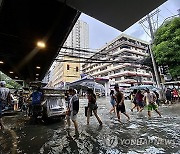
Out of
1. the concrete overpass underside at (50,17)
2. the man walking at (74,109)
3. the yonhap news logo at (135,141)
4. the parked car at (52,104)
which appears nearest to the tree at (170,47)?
the concrete overpass underside at (50,17)

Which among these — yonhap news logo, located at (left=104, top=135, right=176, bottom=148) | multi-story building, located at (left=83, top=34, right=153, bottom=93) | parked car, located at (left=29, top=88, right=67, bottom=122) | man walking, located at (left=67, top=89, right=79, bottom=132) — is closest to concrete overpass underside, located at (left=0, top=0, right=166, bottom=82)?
parked car, located at (left=29, top=88, right=67, bottom=122)

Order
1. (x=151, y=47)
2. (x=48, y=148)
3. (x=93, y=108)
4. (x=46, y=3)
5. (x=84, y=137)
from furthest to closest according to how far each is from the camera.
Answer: (x=151, y=47) < (x=93, y=108) < (x=46, y=3) < (x=84, y=137) < (x=48, y=148)

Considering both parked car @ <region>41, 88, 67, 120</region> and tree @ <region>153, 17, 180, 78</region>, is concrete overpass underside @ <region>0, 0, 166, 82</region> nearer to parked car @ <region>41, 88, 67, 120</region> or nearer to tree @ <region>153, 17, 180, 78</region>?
parked car @ <region>41, 88, 67, 120</region>

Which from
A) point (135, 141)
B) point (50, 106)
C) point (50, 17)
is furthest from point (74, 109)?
point (50, 17)

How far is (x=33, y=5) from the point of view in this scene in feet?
25.1

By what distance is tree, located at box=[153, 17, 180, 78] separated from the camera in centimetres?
2431

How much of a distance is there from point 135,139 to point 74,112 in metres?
2.68

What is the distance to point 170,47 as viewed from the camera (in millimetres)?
24625

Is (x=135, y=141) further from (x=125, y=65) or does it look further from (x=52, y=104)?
(x=125, y=65)

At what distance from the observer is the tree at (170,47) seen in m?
24.3

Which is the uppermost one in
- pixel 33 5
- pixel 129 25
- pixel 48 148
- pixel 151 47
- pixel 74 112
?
pixel 151 47

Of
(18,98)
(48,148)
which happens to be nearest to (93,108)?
(48,148)

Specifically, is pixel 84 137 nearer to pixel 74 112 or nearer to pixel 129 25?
pixel 74 112

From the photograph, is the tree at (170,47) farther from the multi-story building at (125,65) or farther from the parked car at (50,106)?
the multi-story building at (125,65)
